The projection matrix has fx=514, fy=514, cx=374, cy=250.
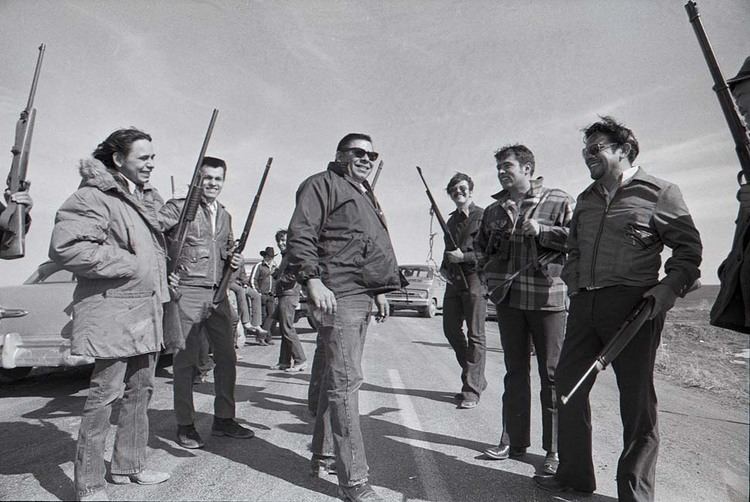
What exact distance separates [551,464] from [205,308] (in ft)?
9.13

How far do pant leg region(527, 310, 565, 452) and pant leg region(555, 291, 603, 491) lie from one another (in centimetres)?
38

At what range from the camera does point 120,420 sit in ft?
9.82

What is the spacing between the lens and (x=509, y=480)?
10.4 feet

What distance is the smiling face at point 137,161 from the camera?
120 inches

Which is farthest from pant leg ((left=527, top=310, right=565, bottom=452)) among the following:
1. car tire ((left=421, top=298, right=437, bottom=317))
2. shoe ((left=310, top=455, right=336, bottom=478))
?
car tire ((left=421, top=298, right=437, bottom=317))

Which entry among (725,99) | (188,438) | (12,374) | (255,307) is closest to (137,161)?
(188,438)

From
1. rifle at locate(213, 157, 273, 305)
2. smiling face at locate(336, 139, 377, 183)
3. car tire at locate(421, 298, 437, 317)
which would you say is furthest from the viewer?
car tire at locate(421, 298, 437, 317)

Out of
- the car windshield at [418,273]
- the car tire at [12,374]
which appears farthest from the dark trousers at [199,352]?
the car windshield at [418,273]

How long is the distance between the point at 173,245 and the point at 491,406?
3.35m

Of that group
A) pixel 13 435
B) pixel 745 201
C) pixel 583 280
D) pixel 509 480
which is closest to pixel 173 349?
pixel 13 435

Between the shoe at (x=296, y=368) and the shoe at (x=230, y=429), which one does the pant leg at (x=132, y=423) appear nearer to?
the shoe at (x=230, y=429)

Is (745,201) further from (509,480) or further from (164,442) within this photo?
(164,442)

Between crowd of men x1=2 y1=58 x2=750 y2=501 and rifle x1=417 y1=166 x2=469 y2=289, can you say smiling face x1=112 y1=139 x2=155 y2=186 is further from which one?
rifle x1=417 y1=166 x2=469 y2=289

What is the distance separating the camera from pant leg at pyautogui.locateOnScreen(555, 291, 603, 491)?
2.96 m
